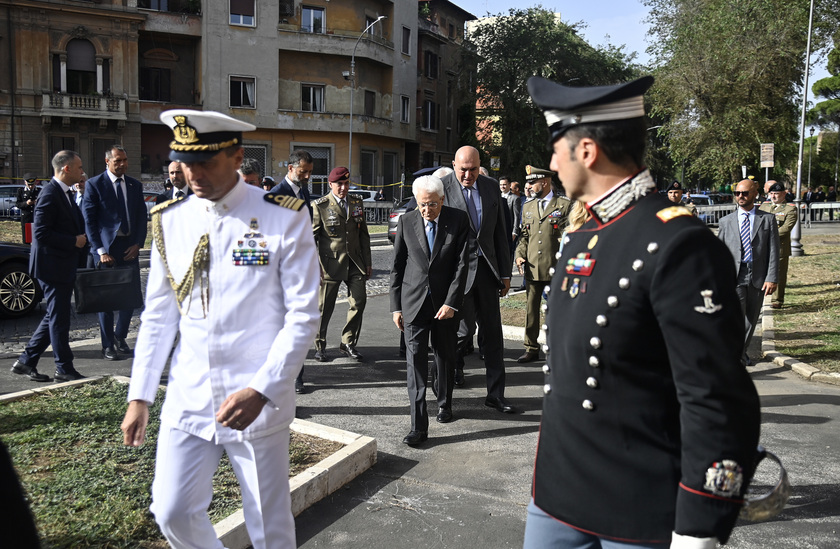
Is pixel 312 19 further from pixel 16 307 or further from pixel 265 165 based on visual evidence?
pixel 16 307

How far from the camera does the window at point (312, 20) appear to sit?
1689 inches

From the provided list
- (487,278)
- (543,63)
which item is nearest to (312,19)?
→ (543,63)

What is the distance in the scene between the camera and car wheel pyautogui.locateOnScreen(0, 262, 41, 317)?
11.0 meters

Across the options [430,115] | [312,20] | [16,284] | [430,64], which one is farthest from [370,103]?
[16,284]

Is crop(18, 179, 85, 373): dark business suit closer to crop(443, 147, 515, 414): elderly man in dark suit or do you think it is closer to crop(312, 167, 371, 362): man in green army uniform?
crop(312, 167, 371, 362): man in green army uniform

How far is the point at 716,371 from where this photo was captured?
1905 mm

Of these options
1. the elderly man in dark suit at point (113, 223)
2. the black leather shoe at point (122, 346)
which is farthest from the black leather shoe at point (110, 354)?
the black leather shoe at point (122, 346)

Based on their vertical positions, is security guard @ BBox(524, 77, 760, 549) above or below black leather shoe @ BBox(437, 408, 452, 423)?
above

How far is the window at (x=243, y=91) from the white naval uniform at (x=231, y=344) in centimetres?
4057

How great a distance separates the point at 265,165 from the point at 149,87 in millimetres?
7654

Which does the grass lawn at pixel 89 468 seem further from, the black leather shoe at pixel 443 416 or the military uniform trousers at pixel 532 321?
the military uniform trousers at pixel 532 321

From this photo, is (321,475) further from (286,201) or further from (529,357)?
(529,357)

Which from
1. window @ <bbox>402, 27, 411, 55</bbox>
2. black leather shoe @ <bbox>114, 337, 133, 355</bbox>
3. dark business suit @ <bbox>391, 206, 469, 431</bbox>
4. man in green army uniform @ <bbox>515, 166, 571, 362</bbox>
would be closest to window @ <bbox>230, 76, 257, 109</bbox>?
window @ <bbox>402, 27, 411, 55</bbox>

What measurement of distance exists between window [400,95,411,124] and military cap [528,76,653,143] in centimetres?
4650
